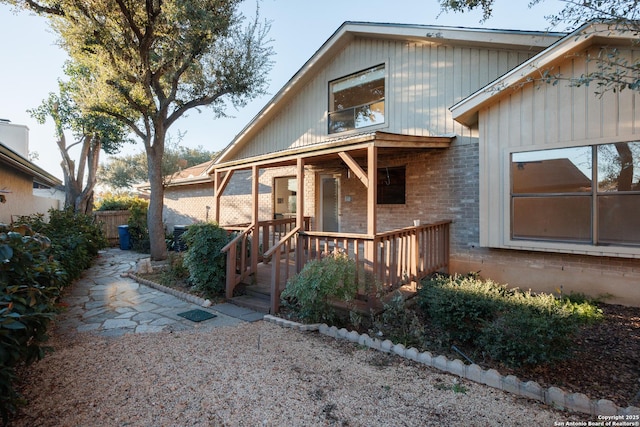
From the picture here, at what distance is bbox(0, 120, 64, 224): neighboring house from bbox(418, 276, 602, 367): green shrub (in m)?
6.61

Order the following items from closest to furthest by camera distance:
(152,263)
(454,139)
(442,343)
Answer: (442,343) < (454,139) < (152,263)

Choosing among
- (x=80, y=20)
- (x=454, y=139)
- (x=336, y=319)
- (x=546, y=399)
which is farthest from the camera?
(x=80, y=20)

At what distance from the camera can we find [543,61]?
495 cm

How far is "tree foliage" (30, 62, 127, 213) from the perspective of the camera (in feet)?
38.4

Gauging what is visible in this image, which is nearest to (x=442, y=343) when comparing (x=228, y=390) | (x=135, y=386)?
(x=228, y=390)

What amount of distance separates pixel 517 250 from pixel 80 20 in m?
→ 11.0

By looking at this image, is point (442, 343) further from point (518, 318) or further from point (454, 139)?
point (454, 139)

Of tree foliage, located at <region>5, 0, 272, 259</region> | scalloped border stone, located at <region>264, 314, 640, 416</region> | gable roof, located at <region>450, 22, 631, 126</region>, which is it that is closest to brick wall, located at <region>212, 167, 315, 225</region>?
tree foliage, located at <region>5, 0, 272, 259</region>

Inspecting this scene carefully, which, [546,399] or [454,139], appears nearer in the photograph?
[546,399]

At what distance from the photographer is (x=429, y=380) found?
3.21m

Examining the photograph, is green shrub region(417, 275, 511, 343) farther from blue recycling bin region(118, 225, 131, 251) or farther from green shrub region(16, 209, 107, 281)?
blue recycling bin region(118, 225, 131, 251)

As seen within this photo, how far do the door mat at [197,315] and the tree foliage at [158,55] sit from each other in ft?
15.4

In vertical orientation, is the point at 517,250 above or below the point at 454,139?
below

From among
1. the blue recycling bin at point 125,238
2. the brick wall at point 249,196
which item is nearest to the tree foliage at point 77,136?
the blue recycling bin at point 125,238
